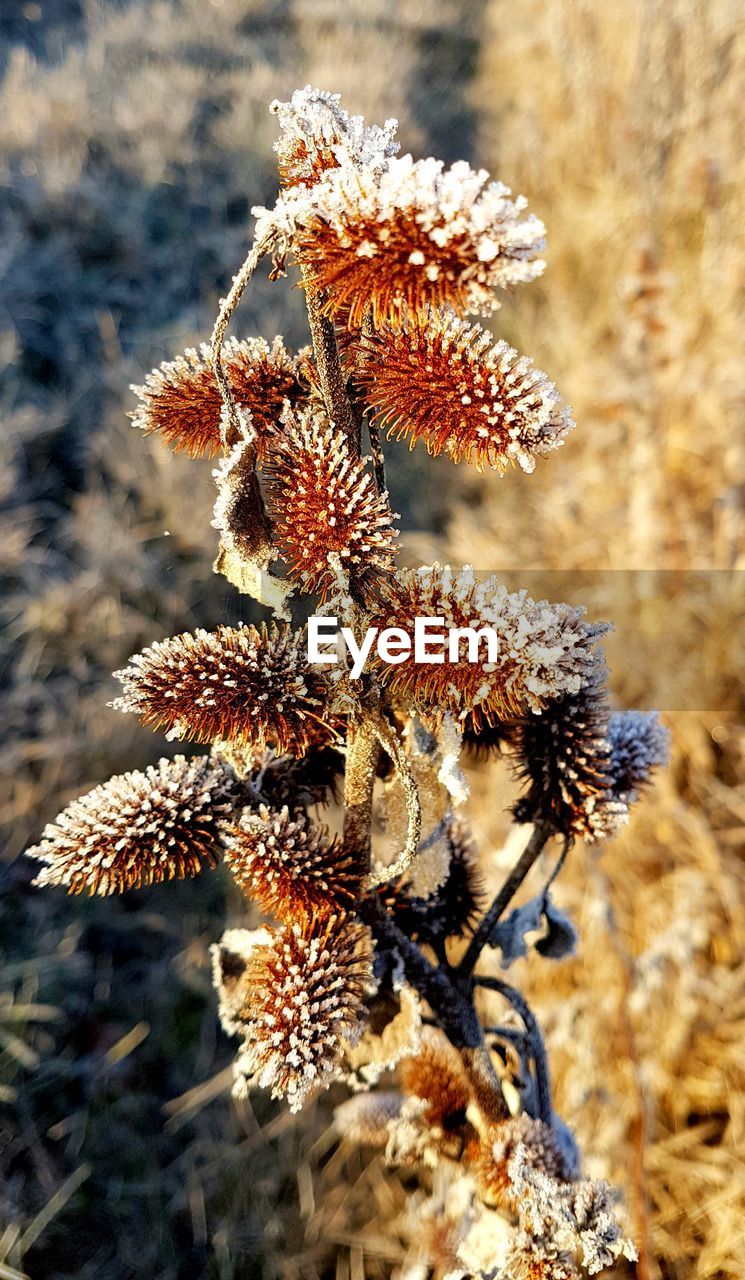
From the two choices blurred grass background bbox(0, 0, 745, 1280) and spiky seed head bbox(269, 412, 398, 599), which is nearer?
spiky seed head bbox(269, 412, 398, 599)

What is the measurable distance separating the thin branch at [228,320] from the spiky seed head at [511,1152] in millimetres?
848

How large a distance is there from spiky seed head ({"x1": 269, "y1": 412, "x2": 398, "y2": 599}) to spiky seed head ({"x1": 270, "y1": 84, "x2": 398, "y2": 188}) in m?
0.18

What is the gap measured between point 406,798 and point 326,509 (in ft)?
1.11

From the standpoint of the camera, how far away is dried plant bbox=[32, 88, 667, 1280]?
25.0 inches

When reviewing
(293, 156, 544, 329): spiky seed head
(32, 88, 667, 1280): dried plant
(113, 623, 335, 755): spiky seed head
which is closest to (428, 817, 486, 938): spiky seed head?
(32, 88, 667, 1280): dried plant

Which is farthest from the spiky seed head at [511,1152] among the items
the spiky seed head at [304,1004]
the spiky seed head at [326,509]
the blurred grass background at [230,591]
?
the spiky seed head at [326,509]

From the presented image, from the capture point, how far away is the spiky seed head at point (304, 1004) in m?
0.78

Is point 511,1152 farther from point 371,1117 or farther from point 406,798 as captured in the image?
point 406,798

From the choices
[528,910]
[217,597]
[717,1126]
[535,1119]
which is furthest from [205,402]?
[217,597]

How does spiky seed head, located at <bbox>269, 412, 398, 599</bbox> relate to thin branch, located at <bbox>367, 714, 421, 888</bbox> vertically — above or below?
above

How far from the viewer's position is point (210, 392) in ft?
2.66

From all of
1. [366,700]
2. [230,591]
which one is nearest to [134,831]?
[366,700]

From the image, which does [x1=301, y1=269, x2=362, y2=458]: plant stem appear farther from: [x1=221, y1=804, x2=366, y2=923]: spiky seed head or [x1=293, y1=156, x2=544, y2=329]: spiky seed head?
[x1=221, y1=804, x2=366, y2=923]: spiky seed head

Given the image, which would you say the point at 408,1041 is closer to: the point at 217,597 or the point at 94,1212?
the point at 94,1212
